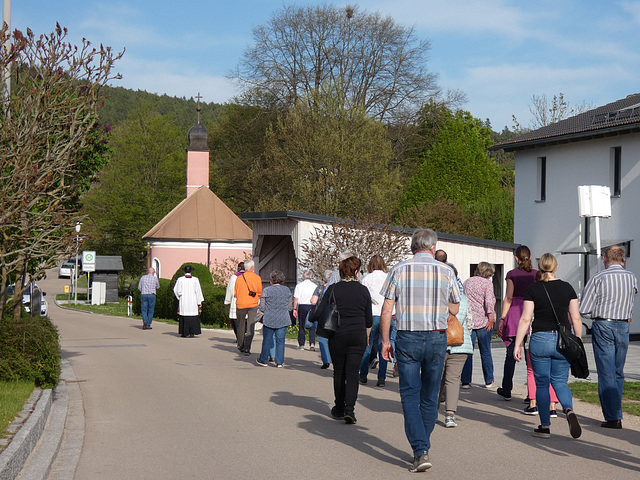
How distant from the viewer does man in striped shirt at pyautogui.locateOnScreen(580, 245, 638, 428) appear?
28.6 feet

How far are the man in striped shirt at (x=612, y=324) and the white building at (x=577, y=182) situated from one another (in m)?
15.7

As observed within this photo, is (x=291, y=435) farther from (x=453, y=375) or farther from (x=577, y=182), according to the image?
(x=577, y=182)

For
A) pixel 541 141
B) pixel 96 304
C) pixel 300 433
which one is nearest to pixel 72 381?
pixel 300 433

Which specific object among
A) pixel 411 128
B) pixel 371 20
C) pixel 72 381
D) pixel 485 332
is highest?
pixel 371 20

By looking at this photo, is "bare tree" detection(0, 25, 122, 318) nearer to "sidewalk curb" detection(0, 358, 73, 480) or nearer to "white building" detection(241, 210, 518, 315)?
"sidewalk curb" detection(0, 358, 73, 480)

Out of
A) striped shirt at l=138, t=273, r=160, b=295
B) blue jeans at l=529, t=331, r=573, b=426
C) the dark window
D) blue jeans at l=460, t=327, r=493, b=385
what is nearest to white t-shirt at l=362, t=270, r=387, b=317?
blue jeans at l=460, t=327, r=493, b=385

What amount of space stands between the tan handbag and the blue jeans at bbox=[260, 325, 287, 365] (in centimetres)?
585

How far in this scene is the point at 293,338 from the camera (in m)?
21.6

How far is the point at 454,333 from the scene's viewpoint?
8688 millimetres

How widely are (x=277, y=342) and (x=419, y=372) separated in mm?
7450

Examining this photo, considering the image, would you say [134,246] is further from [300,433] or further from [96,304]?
[300,433]

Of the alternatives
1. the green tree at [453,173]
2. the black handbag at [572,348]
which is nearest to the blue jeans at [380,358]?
the black handbag at [572,348]

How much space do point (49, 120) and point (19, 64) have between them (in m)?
0.95

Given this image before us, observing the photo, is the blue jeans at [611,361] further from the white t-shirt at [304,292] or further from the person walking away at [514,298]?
the white t-shirt at [304,292]
